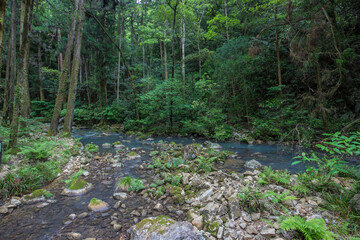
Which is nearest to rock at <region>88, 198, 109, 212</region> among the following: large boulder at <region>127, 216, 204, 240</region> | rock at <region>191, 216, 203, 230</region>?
large boulder at <region>127, 216, 204, 240</region>

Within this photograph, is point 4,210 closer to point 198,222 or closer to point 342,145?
point 198,222

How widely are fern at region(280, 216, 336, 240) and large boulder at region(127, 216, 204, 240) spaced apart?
120cm

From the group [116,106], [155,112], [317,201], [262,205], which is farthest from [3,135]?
[116,106]

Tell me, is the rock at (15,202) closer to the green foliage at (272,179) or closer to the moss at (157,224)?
the moss at (157,224)

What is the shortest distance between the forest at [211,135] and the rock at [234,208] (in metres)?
0.02

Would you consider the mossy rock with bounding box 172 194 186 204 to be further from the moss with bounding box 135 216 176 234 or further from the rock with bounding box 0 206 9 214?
the rock with bounding box 0 206 9 214

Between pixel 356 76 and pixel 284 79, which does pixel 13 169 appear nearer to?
pixel 356 76

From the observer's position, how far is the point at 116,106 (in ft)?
59.3

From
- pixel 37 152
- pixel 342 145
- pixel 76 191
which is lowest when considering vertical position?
pixel 76 191

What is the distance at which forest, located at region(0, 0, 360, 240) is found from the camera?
2859mm

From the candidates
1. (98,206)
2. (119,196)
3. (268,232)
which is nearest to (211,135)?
(119,196)

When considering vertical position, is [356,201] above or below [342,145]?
below

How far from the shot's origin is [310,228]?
2.09 metres

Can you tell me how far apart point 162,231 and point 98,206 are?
185 cm
